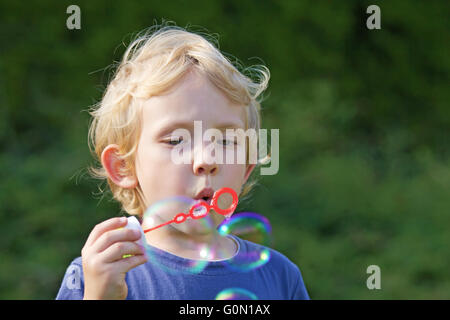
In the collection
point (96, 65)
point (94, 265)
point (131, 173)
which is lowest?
point (94, 265)

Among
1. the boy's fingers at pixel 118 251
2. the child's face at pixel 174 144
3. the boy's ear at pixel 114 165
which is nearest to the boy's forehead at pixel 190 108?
the child's face at pixel 174 144

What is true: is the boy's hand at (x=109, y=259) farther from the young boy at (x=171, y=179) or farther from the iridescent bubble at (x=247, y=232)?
the iridescent bubble at (x=247, y=232)

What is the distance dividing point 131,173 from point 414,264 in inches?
89.8

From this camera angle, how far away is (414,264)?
323 centimetres

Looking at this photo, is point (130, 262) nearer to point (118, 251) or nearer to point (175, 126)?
point (118, 251)

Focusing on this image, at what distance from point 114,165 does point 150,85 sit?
0.18m

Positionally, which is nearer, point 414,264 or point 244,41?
point 414,264

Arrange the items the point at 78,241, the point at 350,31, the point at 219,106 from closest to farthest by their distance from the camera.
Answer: the point at 219,106 → the point at 78,241 → the point at 350,31

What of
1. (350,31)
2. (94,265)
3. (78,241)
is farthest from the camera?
(350,31)

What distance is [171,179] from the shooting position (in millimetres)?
1176

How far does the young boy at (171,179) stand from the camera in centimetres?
112

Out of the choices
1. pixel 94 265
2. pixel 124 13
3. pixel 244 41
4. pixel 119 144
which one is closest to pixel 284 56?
pixel 244 41

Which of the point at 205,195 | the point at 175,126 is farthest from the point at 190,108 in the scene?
the point at 205,195
